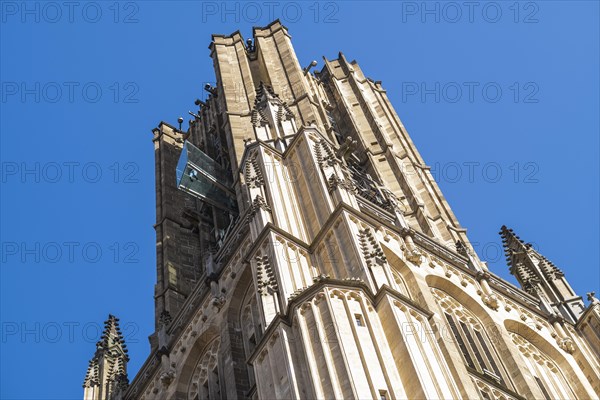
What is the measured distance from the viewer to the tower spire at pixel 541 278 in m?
32.3

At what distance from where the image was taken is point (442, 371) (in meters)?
21.3

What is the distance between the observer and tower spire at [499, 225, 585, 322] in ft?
106

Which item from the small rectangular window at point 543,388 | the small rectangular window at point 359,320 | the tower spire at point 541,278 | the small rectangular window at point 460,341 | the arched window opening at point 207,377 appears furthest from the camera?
the tower spire at point 541,278

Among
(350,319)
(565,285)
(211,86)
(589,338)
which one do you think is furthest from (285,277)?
(211,86)

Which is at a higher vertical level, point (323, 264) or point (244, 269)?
point (244, 269)

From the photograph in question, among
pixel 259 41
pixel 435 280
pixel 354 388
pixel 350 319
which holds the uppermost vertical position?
pixel 259 41

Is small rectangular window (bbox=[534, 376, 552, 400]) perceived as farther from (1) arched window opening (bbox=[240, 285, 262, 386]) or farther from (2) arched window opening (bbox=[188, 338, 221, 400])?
(2) arched window opening (bbox=[188, 338, 221, 400])

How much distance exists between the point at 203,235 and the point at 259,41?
9539 mm

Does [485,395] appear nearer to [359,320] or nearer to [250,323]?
[359,320]

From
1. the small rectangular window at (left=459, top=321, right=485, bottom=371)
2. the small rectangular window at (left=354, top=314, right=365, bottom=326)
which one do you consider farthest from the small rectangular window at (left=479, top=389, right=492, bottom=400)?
the small rectangular window at (left=354, top=314, right=365, bottom=326)

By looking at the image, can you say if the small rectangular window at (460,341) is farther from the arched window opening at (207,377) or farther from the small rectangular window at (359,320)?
the arched window opening at (207,377)

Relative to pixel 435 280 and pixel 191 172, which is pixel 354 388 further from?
pixel 191 172

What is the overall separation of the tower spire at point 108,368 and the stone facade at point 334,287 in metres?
0.45

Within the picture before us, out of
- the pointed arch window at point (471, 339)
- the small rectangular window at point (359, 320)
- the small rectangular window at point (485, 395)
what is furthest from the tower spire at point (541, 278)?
the small rectangular window at point (359, 320)
